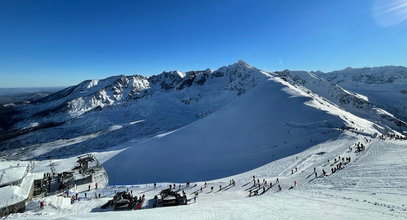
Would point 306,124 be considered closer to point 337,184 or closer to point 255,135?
point 255,135

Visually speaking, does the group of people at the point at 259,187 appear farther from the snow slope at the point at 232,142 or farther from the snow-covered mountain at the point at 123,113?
the snow-covered mountain at the point at 123,113

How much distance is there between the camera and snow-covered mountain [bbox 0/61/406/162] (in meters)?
83.8

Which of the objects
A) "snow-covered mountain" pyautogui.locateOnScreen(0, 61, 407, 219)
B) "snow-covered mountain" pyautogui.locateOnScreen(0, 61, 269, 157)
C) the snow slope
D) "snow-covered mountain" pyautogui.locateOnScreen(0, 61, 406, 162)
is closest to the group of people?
"snow-covered mountain" pyautogui.locateOnScreen(0, 61, 407, 219)

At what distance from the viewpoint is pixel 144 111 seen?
440 feet

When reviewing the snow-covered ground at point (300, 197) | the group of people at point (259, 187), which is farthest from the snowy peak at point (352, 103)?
the group of people at point (259, 187)

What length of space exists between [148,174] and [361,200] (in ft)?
108

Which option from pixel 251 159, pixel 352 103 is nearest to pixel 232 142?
pixel 251 159

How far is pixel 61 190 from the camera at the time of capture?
88.1 ft

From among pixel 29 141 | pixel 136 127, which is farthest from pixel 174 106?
pixel 29 141

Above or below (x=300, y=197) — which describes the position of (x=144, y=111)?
above

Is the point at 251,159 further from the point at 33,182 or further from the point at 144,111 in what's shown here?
the point at 144,111

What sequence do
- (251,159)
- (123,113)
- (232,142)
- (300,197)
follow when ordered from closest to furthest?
(300,197), (251,159), (232,142), (123,113)

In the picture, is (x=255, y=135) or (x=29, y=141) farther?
(x=29, y=141)

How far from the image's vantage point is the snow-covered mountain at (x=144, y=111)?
83750 mm
